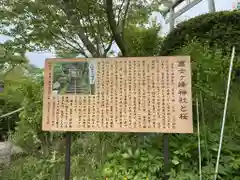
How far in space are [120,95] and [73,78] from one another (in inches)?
21.3

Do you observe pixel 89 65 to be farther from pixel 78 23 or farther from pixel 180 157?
pixel 78 23

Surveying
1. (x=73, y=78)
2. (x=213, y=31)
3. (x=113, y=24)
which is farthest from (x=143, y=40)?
(x=73, y=78)

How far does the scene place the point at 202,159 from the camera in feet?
8.85

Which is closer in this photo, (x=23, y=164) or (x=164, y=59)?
(x=164, y=59)

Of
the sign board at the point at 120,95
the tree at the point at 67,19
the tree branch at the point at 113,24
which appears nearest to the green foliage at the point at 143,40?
the tree at the point at 67,19

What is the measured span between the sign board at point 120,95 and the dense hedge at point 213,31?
1.95 metres

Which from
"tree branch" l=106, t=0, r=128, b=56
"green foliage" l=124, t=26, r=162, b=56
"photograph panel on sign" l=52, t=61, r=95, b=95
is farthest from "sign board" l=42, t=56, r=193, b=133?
"green foliage" l=124, t=26, r=162, b=56

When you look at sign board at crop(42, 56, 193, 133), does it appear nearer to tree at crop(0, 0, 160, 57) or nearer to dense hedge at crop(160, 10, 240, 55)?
tree at crop(0, 0, 160, 57)

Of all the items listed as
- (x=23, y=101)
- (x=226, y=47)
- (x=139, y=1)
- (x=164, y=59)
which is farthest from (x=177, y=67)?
(x=139, y=1)

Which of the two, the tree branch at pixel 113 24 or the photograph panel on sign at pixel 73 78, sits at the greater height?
the tree branch at pixel 113 24

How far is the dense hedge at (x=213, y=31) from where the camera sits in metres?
4.11

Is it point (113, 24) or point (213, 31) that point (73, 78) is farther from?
point (213, 31)

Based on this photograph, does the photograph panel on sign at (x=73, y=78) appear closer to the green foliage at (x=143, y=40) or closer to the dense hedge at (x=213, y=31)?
the dense hedge at (x=213, y=31)

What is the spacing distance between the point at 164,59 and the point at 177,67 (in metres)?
0.16
